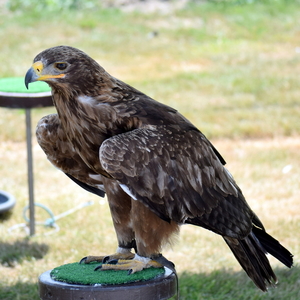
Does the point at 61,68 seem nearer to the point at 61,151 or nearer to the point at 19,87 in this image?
the point at 61,151

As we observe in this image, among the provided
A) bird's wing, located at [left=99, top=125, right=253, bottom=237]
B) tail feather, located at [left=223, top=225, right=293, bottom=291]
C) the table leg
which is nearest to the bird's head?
bird's wing, located at [left=99, top=125, right=253, bottom=237]

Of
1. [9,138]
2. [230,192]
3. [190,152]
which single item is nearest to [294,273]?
[230,192]

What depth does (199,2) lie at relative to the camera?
618 inches

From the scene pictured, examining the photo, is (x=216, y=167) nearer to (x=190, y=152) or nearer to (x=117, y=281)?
(x=190, y=152)

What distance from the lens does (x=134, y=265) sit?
3.29 metres

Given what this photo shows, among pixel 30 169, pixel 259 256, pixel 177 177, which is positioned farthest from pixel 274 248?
pixel 30 169

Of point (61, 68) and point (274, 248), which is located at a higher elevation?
point (61, 68)

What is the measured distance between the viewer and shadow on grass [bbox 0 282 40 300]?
4453 mm

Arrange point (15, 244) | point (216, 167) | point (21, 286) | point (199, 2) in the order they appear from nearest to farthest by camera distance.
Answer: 1. point (216, 167)
2. point (21, 286)
3. point (15, 244)
4. point (199, 2)

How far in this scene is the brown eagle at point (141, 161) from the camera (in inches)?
119

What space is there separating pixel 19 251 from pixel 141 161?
9.32 ft

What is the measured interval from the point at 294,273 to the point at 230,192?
5.64ft

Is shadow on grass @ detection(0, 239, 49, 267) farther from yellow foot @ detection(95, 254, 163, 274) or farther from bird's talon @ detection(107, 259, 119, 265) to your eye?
yellow foot @ detection(95, 254, 163, 274)

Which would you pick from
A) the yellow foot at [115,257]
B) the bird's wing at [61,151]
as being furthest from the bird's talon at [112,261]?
the bird's wing at [61,151]
